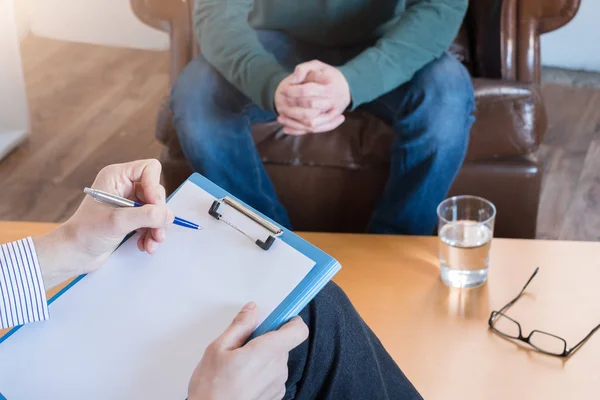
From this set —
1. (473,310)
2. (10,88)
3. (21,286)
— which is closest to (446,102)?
(473,310)

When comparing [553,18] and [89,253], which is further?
[553,18]

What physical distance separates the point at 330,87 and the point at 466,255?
448mm

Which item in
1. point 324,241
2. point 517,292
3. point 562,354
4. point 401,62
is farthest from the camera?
point 401,62

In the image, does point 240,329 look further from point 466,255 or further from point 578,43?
point 578,43

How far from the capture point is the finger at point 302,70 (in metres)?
1.43

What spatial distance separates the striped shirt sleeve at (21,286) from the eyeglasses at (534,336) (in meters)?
0.66

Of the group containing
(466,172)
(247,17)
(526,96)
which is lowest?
(466,172)

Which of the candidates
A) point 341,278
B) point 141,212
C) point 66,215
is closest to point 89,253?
point 141,212

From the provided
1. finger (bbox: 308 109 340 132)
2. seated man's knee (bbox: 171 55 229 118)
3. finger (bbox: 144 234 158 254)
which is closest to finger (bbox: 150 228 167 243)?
finger (bbox: 144 234 158 254)

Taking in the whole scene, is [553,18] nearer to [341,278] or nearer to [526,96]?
[526,96]

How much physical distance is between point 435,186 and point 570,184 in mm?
616

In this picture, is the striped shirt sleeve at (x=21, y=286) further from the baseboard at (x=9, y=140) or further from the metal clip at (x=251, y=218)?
the baseboard at (x=9, y=140)

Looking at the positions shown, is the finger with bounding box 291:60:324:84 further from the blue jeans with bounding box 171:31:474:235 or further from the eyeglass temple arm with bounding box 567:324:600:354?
the eyeglass temple arm with bounding box 567:324:600:354

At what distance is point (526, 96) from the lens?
62.3 inches
